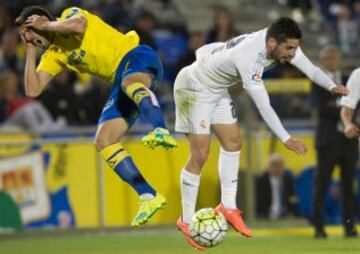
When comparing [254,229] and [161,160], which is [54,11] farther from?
[254,229]

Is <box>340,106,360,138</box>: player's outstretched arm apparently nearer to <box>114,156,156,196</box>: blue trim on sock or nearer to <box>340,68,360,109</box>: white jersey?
<box>340,68,360,109</box>: white jersey

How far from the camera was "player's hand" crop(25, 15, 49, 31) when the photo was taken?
11570mm

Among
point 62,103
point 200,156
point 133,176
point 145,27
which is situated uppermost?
point 145,27

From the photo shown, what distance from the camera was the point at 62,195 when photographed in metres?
17.5

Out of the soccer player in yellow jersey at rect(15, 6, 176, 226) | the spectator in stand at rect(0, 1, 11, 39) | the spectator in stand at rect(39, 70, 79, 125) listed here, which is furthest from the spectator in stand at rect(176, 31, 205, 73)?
the soccer player in yellow jersey at rect(15, 6, 176, 226)

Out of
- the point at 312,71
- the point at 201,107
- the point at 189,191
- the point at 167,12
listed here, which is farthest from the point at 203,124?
the point at 167,12

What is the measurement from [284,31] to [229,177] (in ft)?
5.80

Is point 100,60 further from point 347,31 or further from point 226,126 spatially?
point 347,31

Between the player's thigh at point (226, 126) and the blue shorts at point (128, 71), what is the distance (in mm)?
1105

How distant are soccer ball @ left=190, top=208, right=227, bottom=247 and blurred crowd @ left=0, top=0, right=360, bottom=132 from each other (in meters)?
6.48

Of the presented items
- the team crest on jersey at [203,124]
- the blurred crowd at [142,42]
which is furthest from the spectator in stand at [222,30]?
the team crest on jersey at [203,124]

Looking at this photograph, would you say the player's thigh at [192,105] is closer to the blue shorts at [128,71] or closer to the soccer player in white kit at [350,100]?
the blue shorts at [128,71]

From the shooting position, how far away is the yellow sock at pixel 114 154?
38.0 ft

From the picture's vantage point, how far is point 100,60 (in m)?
11.9
